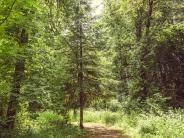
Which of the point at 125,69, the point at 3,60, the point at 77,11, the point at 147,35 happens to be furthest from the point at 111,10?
the point at 3,60

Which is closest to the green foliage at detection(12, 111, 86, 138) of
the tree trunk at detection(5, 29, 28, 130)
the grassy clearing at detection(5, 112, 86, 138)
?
Result: the grassy clearing at detection(5, 112, 86, 138)

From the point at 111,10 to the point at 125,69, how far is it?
278 inches

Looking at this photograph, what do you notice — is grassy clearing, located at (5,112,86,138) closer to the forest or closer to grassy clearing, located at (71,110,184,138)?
the forest

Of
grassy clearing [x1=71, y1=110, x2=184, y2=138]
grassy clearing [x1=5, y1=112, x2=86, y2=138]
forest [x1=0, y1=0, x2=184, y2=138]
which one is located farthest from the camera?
grassy clearing [x1=5, y1=112, x2=86, y2=138]

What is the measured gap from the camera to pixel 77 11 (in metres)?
19.1

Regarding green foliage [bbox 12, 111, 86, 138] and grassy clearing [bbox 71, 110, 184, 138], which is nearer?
grassy clearing [bbox 71, 110, 184, 138]

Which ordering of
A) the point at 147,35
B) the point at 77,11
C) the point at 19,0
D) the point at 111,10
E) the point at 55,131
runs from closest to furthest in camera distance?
the point at 19,0
the point at 55,131
the point at 77,11
the point at 147,35
the point at 111,10

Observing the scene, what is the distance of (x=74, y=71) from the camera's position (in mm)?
19594

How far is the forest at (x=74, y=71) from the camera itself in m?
13.1

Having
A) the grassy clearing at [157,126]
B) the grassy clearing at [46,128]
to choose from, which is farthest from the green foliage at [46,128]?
the grassy clearing at [157,126]

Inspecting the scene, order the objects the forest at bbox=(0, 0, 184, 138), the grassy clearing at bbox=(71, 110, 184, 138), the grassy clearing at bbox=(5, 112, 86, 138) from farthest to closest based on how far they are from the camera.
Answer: the grassy clearing at bbox=(5, 112, 86, 138) < the forest at bbox=(0, 0, 184, 138) < the grassy clearing at bbox=(71, 110, 184, 138)

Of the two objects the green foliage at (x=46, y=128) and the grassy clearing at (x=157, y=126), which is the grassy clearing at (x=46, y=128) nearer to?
the green foliage at (x=46, y=128)

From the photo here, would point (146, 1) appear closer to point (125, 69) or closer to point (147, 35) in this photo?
point (147, 35)

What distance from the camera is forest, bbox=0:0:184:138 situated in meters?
13.1
